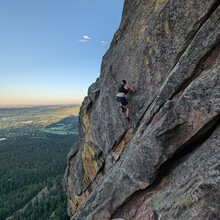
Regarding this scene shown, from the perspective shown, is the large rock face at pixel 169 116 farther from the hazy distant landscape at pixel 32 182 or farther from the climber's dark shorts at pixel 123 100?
the hazy distant landscape at pixel 32 182

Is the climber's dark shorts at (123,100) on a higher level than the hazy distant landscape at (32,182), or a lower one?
higher

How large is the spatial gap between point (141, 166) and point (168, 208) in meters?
2.64

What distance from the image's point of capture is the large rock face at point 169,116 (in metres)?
6.06

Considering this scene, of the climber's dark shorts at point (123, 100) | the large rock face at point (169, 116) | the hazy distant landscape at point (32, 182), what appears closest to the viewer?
the large rock face at point (169, 116)

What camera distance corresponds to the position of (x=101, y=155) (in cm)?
1819

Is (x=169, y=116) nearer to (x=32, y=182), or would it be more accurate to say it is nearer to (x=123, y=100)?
(x=123, y=100)

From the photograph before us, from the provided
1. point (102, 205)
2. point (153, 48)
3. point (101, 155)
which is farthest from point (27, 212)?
point (153, 48)

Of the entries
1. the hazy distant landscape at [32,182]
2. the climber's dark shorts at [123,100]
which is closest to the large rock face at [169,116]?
the climber's dark shorts at [123,100]

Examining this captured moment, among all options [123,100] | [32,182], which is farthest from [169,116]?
[32,182]

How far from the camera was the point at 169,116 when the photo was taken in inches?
297

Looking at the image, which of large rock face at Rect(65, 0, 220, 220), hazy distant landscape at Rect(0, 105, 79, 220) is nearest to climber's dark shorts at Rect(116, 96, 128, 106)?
large rock face at Rect(65, 0, 220, 220)

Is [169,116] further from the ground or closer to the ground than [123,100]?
closer to the ground

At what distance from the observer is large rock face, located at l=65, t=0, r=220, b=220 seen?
6059mm

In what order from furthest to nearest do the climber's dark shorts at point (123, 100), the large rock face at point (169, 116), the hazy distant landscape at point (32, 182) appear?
the hazy distant landscape at point (32, 182)
the climber's dark shorts at point (123, 100)
the large rock face at point (169, 116)
